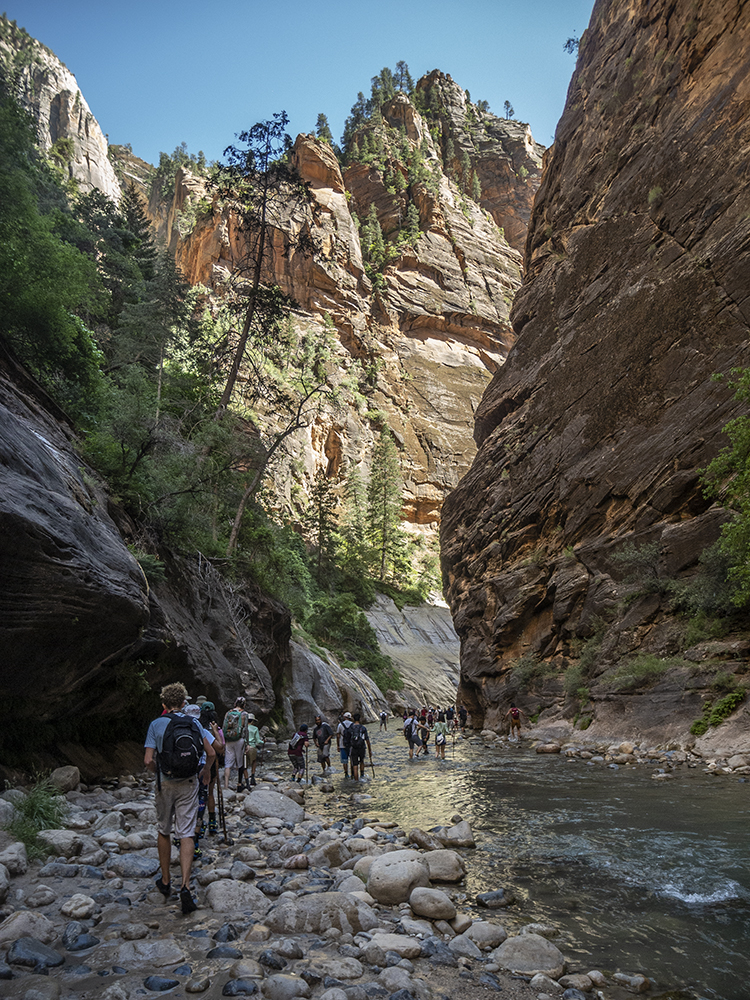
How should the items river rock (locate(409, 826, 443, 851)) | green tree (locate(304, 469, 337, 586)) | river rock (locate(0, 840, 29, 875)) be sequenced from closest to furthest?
river rock (locate(0, 840, 29, 875))
river rock (locate(409, 826, 443, 851))
green tree (locate(304, 469, 337, 586))

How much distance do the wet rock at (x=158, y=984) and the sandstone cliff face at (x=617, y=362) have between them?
15839mm

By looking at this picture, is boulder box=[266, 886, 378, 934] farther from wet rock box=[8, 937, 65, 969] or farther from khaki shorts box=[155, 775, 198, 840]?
wet rock box=[8, 937, 65, 969]

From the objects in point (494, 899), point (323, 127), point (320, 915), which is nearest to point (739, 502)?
point (494, 899)

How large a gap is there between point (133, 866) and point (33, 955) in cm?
220

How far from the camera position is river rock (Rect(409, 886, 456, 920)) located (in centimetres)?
535

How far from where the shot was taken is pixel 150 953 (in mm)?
4078

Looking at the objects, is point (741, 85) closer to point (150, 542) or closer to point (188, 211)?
point (150, 542)

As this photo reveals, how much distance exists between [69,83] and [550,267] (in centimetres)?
11457

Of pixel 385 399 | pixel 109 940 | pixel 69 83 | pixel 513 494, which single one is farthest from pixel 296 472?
pixel 69 83

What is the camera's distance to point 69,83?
104250mm

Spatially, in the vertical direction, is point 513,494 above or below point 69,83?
below

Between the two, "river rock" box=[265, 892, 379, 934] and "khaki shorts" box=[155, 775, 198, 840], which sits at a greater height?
"khaki shorts" box=[155, 775, 198, 840]

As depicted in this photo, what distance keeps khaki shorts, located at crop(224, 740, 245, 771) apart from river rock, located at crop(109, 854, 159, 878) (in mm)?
5726

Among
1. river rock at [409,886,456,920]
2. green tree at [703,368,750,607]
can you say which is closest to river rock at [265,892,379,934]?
river rock at [409,886,456,920]
